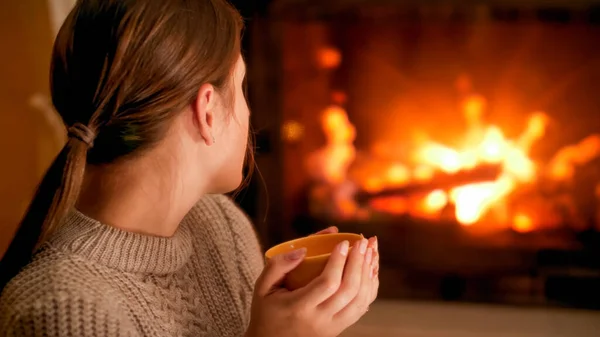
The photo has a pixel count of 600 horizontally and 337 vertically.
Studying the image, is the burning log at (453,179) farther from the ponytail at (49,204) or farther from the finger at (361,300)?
the ponytail at (49,204)

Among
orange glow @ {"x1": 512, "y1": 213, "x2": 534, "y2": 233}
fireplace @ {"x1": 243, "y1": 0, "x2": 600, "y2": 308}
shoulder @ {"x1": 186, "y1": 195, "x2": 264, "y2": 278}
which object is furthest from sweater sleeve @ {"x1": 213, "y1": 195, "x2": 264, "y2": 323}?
orange glow @ {"x1": 512, "y1": 213, "x2": 534, "y2": 233}

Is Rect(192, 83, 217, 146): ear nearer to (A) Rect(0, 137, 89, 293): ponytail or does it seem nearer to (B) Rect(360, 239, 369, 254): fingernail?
(A) Rect(0, 137, 89, 293): ponytail

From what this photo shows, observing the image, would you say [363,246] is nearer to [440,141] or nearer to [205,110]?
[205,110]

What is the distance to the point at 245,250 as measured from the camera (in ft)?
3.50

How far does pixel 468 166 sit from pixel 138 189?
1.24m

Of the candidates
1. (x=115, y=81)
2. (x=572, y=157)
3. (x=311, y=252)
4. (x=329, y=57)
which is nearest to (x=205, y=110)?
(x=115, y=81)

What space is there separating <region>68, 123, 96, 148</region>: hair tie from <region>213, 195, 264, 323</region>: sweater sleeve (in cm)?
36

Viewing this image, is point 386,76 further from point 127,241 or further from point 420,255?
point 127,241

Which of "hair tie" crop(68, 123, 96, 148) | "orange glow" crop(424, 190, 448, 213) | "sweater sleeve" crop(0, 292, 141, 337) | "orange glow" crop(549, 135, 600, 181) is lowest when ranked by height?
"sweater sleeve" crop(0, 292, 141, 337)

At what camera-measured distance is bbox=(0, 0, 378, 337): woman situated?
0.73 meters

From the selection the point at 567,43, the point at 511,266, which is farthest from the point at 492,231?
the point at 567,43

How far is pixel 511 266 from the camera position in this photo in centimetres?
182

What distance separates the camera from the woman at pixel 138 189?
73 cm

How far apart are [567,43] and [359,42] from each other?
561mm
